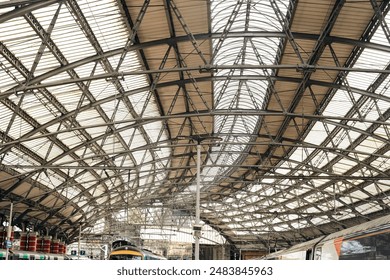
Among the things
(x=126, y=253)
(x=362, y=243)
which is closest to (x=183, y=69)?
(x=362, y=243)

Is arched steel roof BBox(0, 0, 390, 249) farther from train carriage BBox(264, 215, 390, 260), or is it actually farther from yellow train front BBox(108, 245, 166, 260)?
yellow train front BBox(108, 245, 166, 260)

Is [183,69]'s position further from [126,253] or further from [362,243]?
[126,253]

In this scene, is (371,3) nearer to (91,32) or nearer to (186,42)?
(186,42)

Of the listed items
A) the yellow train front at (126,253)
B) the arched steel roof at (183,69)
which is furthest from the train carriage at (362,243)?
the yellow train front at (126,253)

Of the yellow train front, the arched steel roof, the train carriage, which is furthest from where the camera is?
the yellow train front

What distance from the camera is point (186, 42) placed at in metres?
28.4

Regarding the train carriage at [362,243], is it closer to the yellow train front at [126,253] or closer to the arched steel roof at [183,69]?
the arched steel roof at [183,69]

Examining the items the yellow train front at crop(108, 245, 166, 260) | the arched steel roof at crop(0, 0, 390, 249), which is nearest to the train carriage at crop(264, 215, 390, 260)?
the arched steel roof at crop(0, 0, 390, 249)

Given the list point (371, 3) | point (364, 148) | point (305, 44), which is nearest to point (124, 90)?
point (305, 44)

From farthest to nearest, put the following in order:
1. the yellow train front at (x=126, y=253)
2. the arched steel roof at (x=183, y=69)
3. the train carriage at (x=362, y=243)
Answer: the yellow train front at (x=126, y=253), the arched steel roof at (x=183, y=69), the train carriage at (x=362, y=243)

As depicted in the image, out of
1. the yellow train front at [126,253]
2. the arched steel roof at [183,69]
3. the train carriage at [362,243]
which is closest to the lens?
the train carriage at [362,243]

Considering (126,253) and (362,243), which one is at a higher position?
(362,243)

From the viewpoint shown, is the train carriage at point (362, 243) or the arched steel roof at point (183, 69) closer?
the train carriage at point (362, 243)
